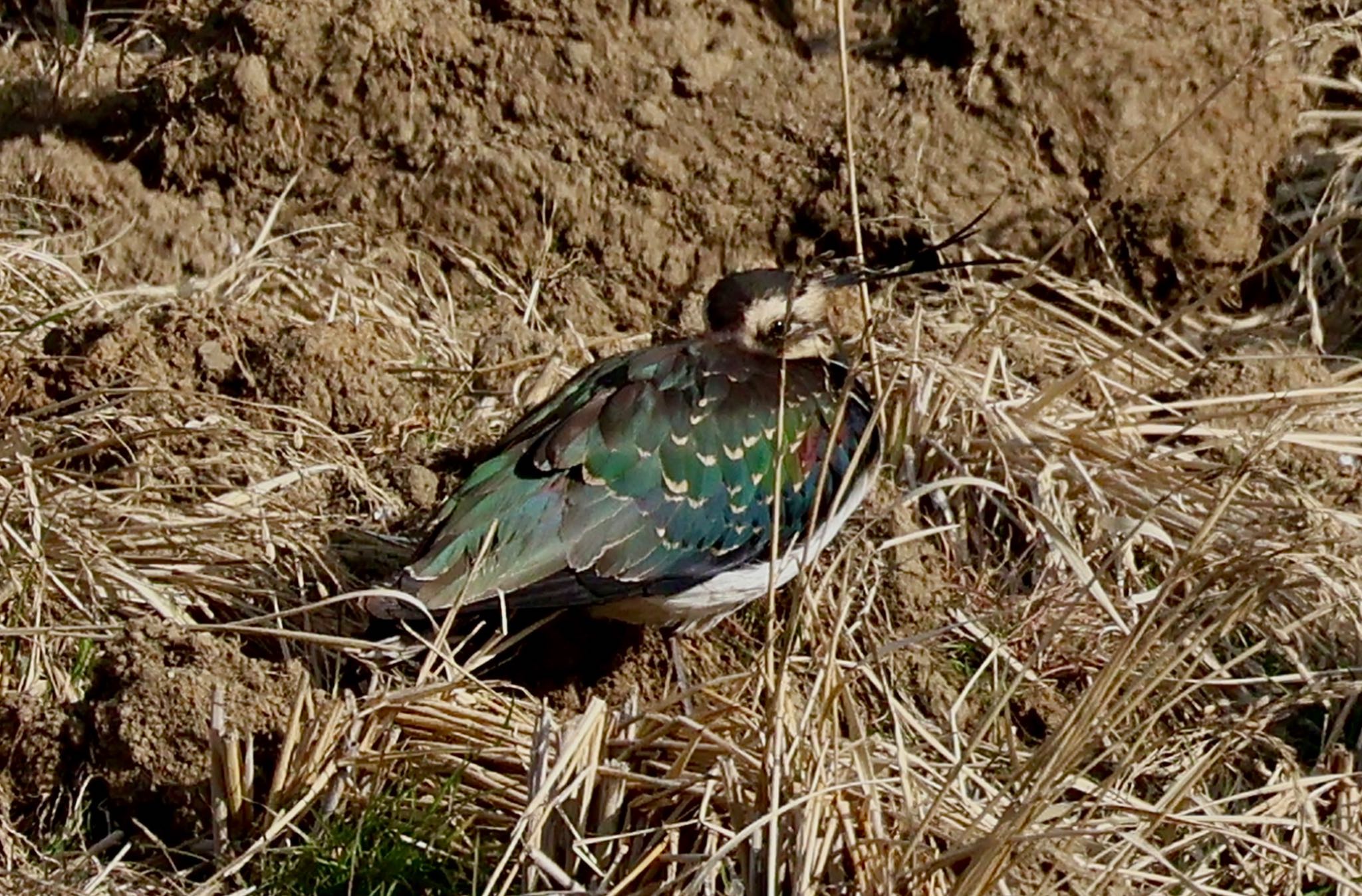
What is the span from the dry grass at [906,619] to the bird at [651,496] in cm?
21

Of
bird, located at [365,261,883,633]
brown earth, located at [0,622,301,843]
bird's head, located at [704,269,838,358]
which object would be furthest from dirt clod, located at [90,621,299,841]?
bird's head, located at [704,269,838,358]

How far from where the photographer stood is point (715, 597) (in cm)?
595

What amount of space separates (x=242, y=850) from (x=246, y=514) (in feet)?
4.47

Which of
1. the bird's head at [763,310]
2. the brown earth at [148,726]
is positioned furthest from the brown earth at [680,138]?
the brown earth at [148,726]

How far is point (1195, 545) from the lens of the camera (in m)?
4.39

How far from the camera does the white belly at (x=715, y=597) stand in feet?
Answer: 19.3

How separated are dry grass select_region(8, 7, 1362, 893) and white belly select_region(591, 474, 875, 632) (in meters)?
0.14

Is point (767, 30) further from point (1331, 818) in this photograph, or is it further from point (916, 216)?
point (1331, 818)

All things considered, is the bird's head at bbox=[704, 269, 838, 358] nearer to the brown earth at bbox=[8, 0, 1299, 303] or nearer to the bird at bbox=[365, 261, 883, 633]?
the bird at bbox=[365, 261, 883, 633]

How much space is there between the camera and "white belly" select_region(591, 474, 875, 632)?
587cm

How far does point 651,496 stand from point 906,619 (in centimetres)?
85

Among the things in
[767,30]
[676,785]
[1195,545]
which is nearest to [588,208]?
[767,30]

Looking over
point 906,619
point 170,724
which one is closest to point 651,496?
point 906,619

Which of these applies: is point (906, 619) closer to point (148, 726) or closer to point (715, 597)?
point (715, 597)
